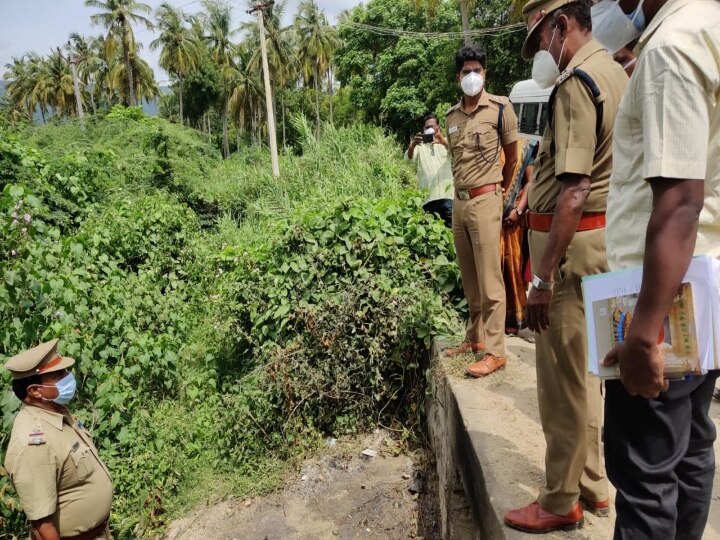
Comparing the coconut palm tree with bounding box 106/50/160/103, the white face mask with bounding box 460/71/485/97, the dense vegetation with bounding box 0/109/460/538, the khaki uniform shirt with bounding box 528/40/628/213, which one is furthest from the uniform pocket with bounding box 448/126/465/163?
the coconut palm tree with bounding box 106/50/160/103

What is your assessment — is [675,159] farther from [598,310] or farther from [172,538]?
[172,538]

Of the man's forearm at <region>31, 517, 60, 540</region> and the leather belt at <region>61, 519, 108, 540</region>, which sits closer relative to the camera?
the man's forearm at <region>31, 517, 60, 540</region>

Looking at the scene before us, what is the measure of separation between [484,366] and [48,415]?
2.62 m

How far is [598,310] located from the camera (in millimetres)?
1351

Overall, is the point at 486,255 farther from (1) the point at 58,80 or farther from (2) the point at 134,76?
(1) the point at 58,80

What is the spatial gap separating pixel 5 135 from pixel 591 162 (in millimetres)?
10087

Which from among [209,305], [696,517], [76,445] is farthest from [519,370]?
[209,305]

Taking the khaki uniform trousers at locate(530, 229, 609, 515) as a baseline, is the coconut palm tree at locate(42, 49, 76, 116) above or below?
above

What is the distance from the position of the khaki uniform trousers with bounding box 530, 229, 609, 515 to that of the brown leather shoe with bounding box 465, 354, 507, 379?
1341mm

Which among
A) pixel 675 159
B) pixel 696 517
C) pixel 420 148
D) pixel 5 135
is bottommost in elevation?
pixel 696 517

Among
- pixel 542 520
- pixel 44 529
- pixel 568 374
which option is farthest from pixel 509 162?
pixel 44 529

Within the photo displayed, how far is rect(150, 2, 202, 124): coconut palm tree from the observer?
34.3 metres

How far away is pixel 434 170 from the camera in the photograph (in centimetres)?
582

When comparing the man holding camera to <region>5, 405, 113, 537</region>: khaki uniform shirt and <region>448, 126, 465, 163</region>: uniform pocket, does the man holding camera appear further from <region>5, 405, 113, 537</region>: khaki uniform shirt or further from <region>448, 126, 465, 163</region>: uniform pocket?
<region>5, 405, 113, 537</region>: khaki uniform shirt
